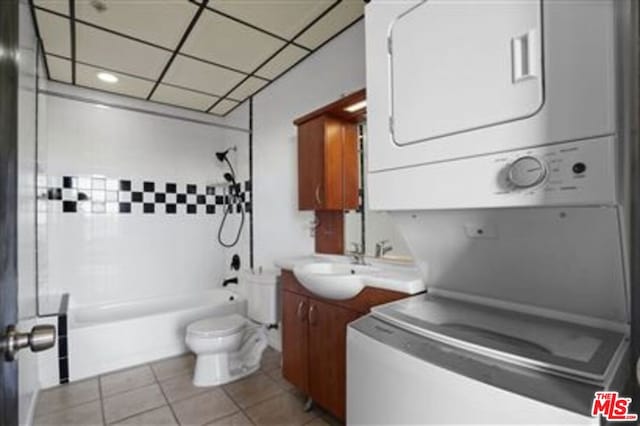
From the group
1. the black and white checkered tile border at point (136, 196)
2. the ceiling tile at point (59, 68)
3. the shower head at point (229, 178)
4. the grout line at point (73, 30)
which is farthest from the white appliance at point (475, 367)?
the ceiling tile at point (59, 68)

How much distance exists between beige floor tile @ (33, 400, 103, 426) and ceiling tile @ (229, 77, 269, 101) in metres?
2.56

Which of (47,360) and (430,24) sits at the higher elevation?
(430,24)

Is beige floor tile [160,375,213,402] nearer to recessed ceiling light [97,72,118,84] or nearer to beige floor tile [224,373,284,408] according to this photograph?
beige floor tile [224,373,284,408]

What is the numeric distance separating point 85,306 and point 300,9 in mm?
2952

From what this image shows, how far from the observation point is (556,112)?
0.67m

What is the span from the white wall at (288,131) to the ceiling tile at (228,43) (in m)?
0.32

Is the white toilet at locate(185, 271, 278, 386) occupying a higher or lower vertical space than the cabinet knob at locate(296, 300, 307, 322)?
lower

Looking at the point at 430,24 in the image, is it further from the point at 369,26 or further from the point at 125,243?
the point at 125,243

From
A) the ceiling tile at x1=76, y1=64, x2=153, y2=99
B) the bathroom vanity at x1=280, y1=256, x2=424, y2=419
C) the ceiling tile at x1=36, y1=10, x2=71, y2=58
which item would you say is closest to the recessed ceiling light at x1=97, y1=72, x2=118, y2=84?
the ceiling tile at x1=76, y1=64, x2=153, y2=99

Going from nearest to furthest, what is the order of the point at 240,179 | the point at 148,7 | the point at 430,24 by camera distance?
the point at 430,24 → the point at 148,7 → the point at 240,179

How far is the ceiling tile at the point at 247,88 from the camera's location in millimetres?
2627

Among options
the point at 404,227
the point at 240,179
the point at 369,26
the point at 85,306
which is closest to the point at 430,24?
the point at 369,26

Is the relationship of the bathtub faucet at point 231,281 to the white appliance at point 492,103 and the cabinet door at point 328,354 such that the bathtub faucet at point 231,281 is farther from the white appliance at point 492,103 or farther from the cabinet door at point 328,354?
the white appliance at point 492,103

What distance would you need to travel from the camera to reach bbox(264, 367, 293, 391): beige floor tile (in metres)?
2.06
